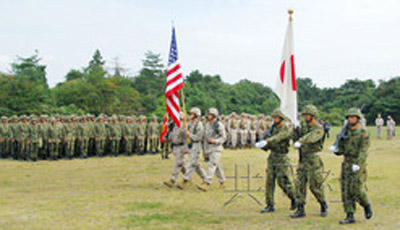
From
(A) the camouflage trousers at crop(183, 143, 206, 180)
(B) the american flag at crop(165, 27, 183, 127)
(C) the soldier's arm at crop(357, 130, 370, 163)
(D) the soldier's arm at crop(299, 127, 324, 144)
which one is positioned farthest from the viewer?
(A) the camouflage trousers at crop(183, 143, 206, 180)

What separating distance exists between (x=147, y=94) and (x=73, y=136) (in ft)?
115

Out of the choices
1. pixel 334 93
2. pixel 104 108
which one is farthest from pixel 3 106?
pixel 334 93

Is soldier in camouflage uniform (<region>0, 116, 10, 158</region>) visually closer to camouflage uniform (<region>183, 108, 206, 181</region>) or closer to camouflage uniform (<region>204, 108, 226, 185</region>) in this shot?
camouflage uniform (<region>183, 108, 206, 181</region>)

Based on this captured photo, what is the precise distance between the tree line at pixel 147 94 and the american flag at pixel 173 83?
859 inches

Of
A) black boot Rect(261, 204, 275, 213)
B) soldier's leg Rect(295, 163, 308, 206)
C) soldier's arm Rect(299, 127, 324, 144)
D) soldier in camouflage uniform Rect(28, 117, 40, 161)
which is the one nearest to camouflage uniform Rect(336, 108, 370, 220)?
soldier's arm Rect(299, 127, 324, 144)

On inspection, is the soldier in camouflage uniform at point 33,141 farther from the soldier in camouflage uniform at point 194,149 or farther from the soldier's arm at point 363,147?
the soldier's arm at point 363,147

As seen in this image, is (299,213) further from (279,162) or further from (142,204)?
(142,204)

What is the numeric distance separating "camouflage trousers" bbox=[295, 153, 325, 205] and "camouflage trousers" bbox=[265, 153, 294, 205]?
0.30 m

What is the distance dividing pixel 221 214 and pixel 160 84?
47.8 metres

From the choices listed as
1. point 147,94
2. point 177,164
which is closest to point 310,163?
point 177,164

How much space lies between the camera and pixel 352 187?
759cm

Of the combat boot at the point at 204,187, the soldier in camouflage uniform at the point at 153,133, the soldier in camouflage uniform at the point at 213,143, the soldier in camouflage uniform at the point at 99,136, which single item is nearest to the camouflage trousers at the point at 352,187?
the soldier in camouflage uniform at the point at 213,143

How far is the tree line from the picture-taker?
30953 millimetres

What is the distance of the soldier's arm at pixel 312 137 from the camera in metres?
7.95
